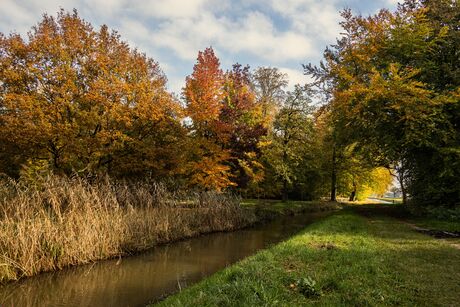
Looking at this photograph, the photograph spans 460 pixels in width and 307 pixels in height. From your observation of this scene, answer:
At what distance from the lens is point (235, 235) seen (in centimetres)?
1511

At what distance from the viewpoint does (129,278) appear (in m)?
8.41

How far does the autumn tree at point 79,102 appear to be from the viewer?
12348mm

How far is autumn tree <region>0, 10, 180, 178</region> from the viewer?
40.5ft

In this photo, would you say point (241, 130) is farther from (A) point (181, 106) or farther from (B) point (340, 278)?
(B) point (340, 278)

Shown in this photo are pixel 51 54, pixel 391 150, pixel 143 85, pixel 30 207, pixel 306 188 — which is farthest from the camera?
pixel 306 188

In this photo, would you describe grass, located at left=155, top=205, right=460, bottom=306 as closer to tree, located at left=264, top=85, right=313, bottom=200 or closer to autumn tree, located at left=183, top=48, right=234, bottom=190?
autumn tree, located at left=183, top=48, right=234, bottom=190

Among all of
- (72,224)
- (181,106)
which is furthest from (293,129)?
(72,224)

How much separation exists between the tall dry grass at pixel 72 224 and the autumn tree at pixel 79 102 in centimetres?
289

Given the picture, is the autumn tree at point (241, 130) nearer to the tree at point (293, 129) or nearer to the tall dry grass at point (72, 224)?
the tree at point (293, 129)

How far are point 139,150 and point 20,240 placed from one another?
23.9 feet

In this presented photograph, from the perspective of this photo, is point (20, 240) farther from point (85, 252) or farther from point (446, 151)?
point (446, 151)

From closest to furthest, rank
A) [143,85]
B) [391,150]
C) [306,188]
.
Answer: [143,85]
[391,150]
[306,188]

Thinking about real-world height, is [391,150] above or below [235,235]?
above

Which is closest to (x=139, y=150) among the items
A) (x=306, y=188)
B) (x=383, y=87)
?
(x=383, y=87)
